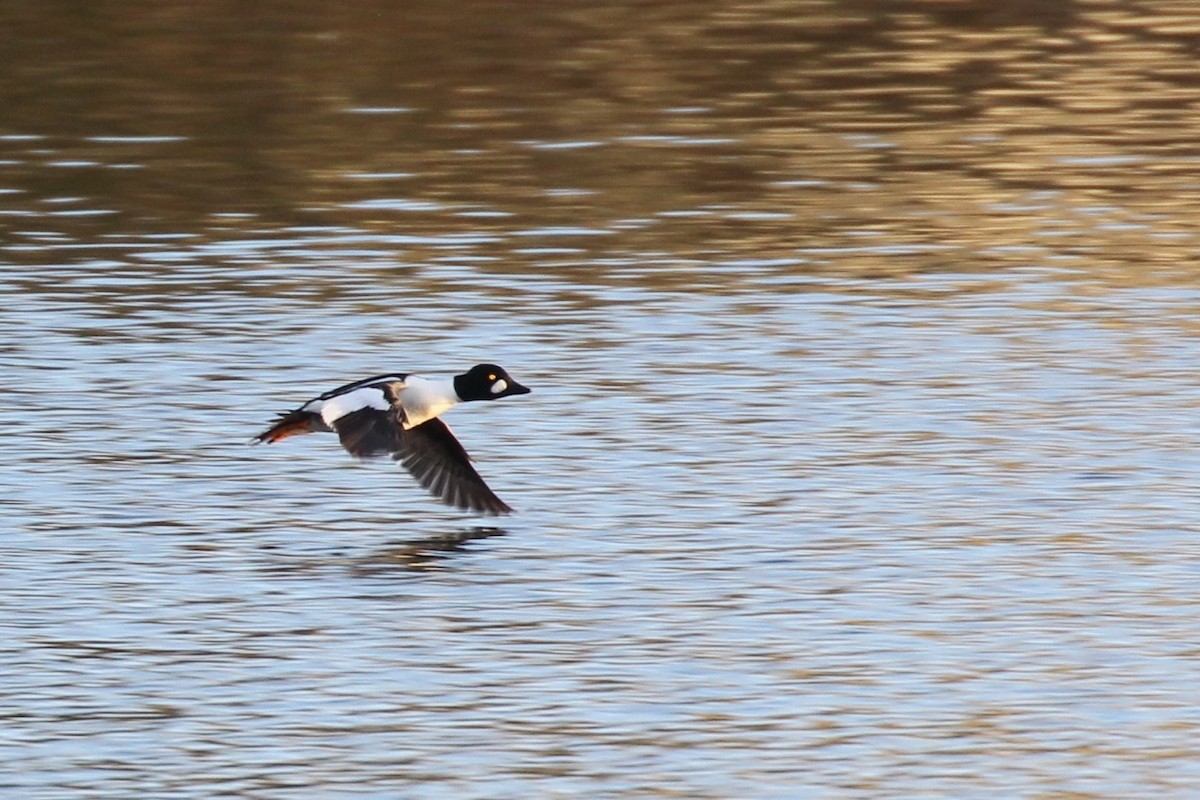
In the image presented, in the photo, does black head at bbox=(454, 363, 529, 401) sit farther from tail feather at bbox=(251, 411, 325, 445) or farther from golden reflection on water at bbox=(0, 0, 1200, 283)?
golden reflection on water at bbox=(0, 0, 1200, 283)

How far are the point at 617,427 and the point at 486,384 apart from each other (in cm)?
168

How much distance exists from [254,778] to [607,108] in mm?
16940

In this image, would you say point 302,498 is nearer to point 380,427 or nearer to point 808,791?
point 380,427

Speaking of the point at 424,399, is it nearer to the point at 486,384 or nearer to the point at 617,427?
the point at 486,384

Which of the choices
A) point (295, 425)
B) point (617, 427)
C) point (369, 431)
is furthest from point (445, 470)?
point (617, 427)

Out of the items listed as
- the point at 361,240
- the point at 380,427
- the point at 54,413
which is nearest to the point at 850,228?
the point at 361,240

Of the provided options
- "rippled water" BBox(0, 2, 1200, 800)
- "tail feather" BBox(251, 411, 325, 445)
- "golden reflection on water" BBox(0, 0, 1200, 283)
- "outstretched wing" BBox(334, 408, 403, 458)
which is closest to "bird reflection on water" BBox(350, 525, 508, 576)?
"rippled water" BBox(0, 2, 1200, 800)

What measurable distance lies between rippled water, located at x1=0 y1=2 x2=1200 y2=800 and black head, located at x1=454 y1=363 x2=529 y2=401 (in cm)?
55

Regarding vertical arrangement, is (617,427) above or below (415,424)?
below

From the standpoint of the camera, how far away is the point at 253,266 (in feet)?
63.2

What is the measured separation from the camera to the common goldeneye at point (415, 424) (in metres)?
12.3

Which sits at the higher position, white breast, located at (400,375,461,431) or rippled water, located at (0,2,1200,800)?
white breast, located at (400,375,461,431)

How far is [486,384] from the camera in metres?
12.8

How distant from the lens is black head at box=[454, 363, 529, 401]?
1262cm
